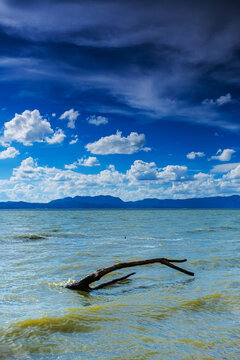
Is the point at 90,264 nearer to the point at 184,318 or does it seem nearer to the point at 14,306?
the point at 14,306

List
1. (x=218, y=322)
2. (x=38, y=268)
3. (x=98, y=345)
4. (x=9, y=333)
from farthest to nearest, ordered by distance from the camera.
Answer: (x=38, y=268), (x=218, y=322), (x=9, y=333), (x=98, y=345)

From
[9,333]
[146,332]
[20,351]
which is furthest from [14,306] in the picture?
[146,332]

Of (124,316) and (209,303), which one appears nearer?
(124,316)

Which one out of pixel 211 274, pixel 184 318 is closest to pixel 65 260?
pixel 211 274

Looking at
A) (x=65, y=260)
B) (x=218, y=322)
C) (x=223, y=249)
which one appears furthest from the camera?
(x=223, y=249)

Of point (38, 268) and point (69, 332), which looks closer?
point (69, 332)

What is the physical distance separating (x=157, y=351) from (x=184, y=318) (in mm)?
2157

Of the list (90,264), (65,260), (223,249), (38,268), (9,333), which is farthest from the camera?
(223,249)

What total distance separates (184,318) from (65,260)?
10.6 metres

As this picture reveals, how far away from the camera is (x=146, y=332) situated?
676 centimetres

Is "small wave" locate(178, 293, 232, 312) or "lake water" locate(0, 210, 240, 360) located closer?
"lake water" locate(0, 210, 240, 360)

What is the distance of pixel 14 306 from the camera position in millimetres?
8484

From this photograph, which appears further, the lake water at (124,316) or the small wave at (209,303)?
the small wave at (209,303)

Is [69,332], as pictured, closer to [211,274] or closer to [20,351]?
[20,351]
